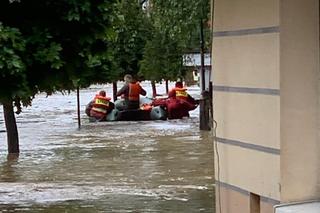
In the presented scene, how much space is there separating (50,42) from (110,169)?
797cm

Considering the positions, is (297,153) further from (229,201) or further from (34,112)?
(34,112)

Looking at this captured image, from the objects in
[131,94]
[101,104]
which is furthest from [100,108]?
[131,94]

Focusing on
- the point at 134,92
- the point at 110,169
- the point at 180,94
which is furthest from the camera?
the point at 180,94

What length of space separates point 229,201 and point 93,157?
33.0ft

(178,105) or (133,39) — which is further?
(133,39)

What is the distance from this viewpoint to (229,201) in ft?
24.2

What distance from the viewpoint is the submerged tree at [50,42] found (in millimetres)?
7246

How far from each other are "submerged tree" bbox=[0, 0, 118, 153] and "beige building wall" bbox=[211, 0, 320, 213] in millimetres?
1419

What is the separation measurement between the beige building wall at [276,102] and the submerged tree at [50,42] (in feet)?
4.66

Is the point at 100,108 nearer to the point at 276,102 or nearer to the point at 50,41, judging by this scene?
the point at 50,41

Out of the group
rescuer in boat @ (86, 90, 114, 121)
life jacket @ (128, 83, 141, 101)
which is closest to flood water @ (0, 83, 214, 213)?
rescuer in boat @ (86, 90, 114, 121)

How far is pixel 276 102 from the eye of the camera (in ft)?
21.0

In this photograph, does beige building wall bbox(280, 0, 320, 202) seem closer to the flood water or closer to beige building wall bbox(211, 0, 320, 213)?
beige building wall bbox(211, 0, 320, 213)

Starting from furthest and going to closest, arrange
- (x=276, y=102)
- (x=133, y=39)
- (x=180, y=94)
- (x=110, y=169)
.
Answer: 1. (x=133, y=39)
2. (x=180, y=94)
3. (x=110, y=169)
4. (x=276, y=102)
